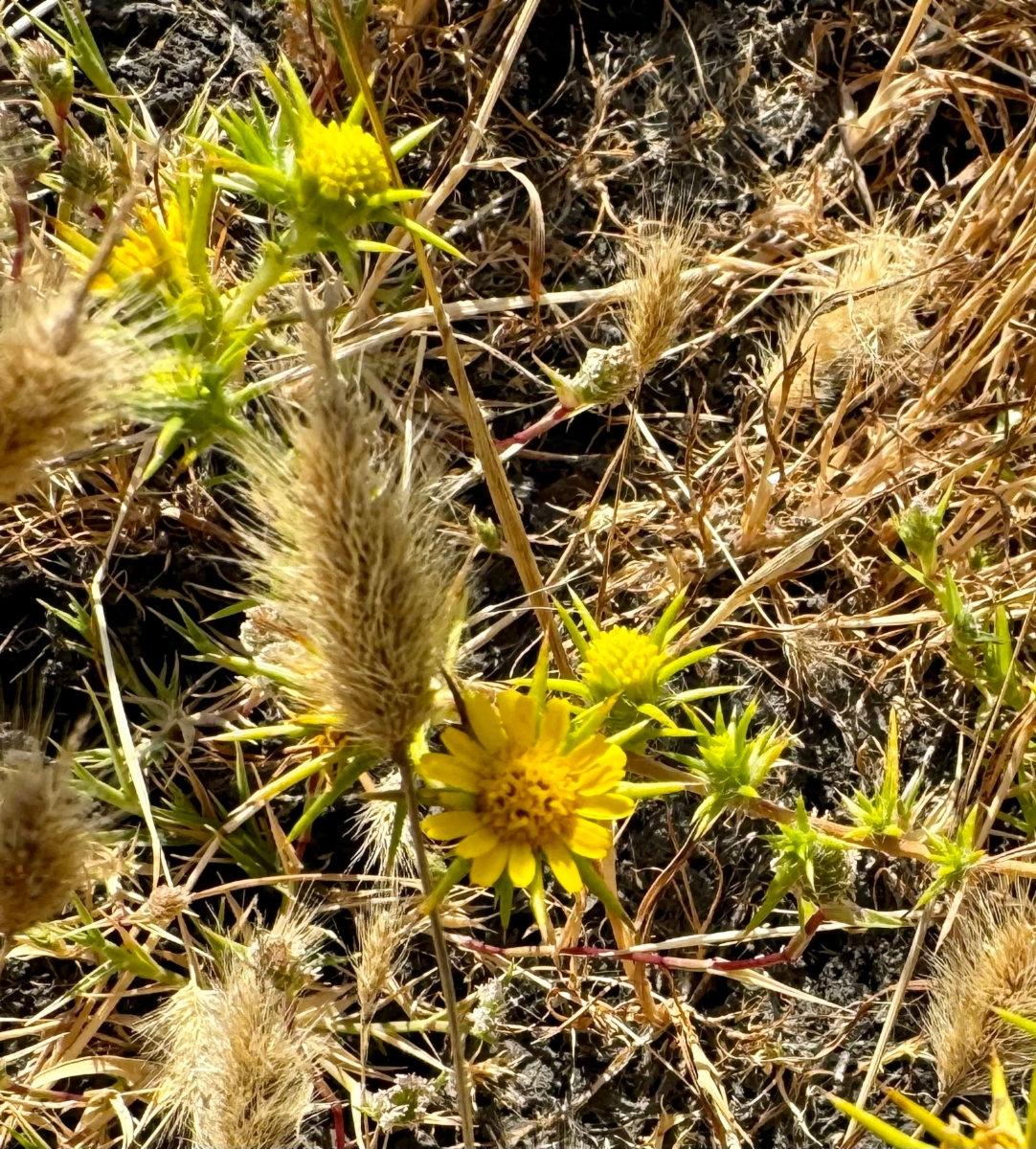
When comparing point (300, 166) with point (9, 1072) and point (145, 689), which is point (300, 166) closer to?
point (145, 689)

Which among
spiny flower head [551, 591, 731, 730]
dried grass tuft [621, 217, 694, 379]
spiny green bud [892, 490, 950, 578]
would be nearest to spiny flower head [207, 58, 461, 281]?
dried grass tuft [621, 217, 694, 379]

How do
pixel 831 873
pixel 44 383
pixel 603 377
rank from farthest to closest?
1. pixel 603 377
2. pixel 831 873
3. pixel 44 383

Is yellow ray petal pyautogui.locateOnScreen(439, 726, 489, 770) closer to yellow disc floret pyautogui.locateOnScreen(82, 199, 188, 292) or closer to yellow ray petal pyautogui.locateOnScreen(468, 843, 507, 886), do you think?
yellow ray petal pyautogui.locateOnScreen(468, 843, 507, 886)

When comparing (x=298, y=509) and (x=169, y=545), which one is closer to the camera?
(x=298, y=509)

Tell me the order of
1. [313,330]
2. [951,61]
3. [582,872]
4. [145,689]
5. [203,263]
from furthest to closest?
[951,61] → [145,689] → [203,263] → [582,872] → [313,330]

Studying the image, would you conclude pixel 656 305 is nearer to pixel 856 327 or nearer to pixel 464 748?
pixel 856 327

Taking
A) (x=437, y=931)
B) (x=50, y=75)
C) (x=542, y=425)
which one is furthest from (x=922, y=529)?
(x=50, y=75)

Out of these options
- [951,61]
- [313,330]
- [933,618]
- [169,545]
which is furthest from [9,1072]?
[951,61]
